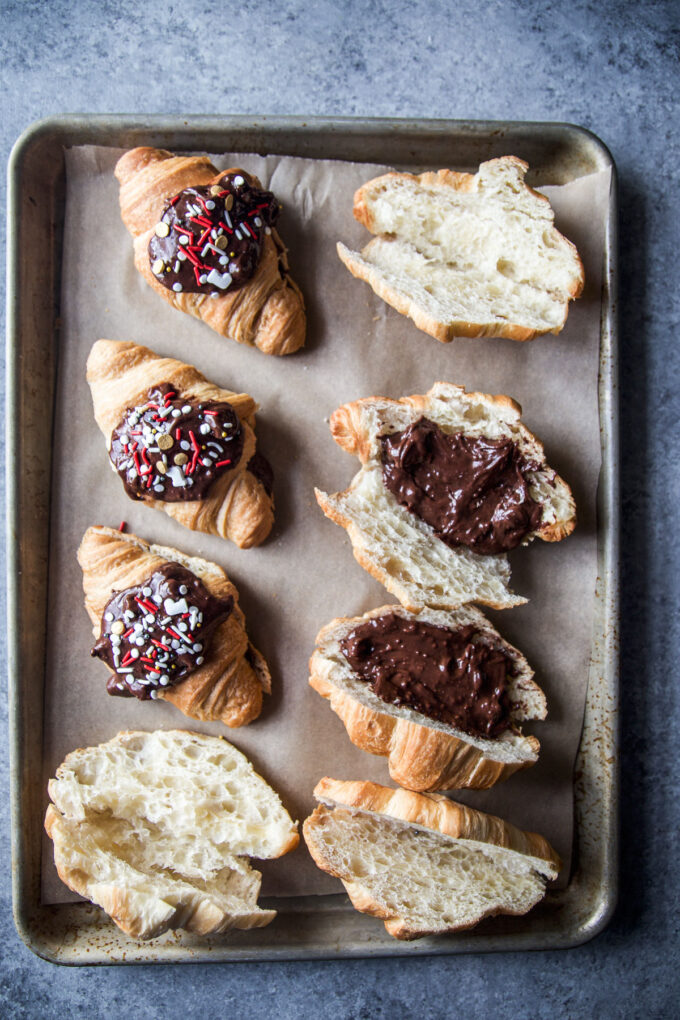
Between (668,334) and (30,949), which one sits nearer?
(30,949)

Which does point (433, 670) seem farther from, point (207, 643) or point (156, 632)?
point (156, 632)

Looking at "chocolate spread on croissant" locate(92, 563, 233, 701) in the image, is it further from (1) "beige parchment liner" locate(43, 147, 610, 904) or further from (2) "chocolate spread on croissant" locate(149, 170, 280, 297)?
(2) "chocolate spread on croissant" locate(149, 170, 280, 297)

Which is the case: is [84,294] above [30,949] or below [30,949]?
above

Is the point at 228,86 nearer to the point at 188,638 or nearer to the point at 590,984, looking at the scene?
the point at 188,638

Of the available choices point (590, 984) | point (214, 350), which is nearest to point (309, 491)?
point (214, 350)

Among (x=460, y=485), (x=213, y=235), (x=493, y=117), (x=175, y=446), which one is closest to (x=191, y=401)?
(x=175, y=446)

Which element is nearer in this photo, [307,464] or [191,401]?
[191,401]

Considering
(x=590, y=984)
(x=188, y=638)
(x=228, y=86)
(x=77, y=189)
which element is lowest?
(x=590, y=984)
